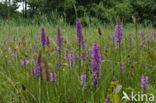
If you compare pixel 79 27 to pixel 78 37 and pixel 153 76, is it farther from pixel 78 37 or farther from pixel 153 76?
pixel 153 76

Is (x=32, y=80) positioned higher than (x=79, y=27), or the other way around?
(x=79, y=27)

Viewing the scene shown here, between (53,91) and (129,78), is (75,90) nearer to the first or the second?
(53,91)

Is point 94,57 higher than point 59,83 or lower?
higher

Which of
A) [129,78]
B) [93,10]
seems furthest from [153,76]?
[93,10]

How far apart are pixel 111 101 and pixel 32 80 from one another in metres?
1.19

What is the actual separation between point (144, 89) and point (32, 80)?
839 millimetres

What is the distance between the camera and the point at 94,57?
55.6 inches

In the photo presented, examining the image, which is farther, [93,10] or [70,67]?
[93,10]

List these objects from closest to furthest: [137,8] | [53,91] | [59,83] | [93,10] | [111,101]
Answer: [111,101]
[53,91]
[59,83]
[93,10]
[137,8]

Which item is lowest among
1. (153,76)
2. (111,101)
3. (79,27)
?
(153,76)

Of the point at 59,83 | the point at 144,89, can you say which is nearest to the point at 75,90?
the point at 59,83

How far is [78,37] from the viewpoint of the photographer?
1.76 m

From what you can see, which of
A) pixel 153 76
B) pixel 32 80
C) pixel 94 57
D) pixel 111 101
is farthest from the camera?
pixel 153 76

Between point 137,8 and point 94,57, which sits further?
point 137,8
